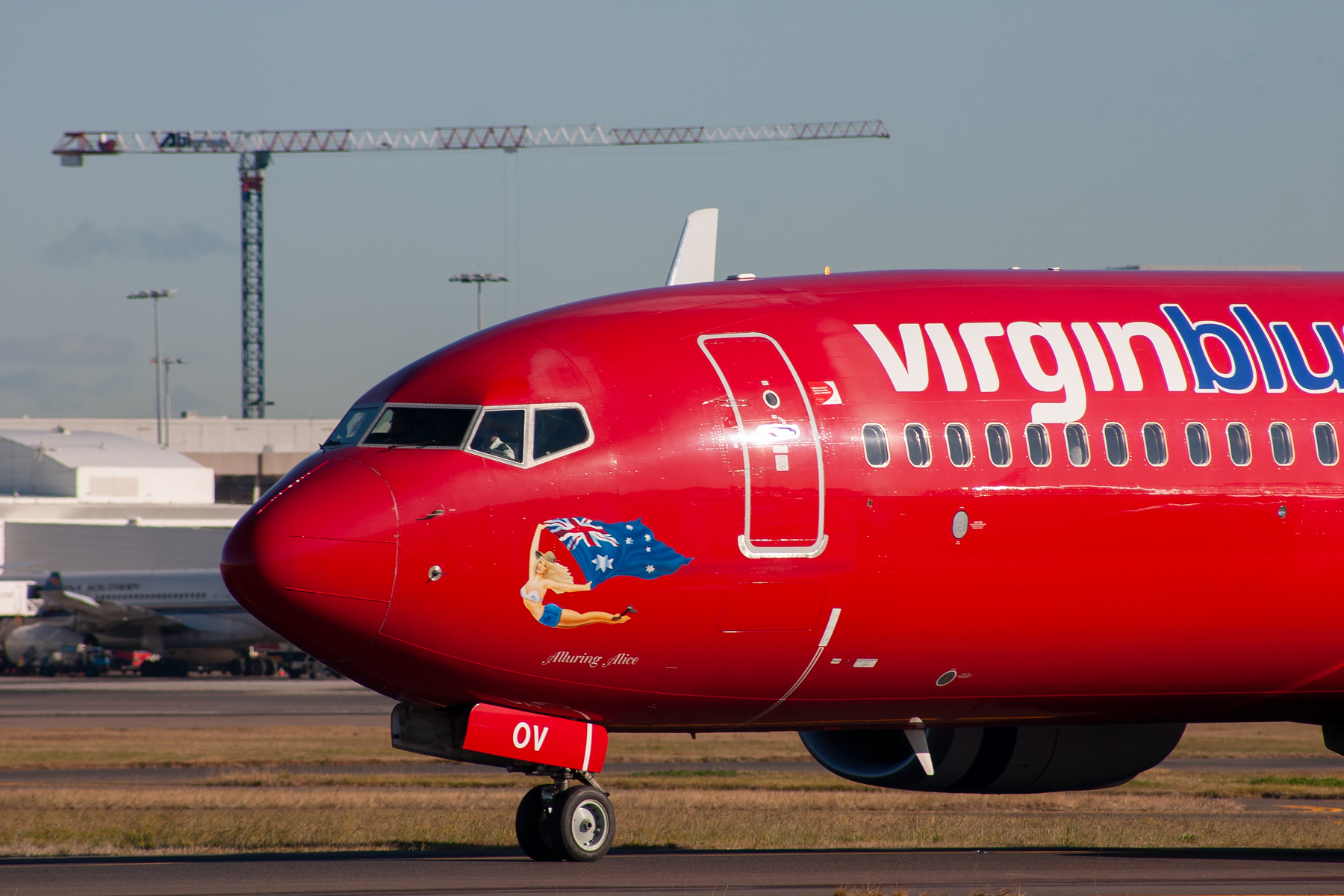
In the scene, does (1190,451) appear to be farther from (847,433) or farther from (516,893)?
(516,893)

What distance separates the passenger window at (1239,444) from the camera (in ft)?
52.5

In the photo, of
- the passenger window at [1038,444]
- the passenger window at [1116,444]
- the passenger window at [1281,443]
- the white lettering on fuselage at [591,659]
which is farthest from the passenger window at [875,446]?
the passenger window at [1281,443]

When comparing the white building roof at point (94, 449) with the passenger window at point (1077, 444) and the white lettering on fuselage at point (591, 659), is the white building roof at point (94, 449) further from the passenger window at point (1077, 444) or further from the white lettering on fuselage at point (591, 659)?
the passenger window at point (1077, 444)

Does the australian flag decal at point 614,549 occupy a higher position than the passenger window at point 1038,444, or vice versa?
the passenger window at point 1038,444

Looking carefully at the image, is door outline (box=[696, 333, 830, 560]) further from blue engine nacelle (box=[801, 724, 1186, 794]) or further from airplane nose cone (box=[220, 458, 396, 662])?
blue engine nacelle (box=[801, 724, 1186, 794])

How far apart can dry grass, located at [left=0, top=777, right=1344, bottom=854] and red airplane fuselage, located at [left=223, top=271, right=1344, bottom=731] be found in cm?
585

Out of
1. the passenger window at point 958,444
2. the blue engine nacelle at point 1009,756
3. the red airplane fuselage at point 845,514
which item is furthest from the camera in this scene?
the blue engine nacelle at point 1009,756

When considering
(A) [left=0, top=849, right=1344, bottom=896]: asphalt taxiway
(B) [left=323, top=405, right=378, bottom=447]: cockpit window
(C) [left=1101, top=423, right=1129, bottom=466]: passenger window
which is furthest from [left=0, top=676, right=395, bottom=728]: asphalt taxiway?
(C) [left=1101, top=423, right=1129, bottom=466]: passenger window

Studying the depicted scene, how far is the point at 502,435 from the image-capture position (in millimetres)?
14148

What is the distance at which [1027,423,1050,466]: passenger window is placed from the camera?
15453 millimetres

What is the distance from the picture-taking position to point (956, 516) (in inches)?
595

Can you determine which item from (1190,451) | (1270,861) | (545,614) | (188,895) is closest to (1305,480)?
(1190,451)

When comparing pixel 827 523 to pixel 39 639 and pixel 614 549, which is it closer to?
pixel 614 549

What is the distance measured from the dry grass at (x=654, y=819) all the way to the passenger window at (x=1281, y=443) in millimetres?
6694
